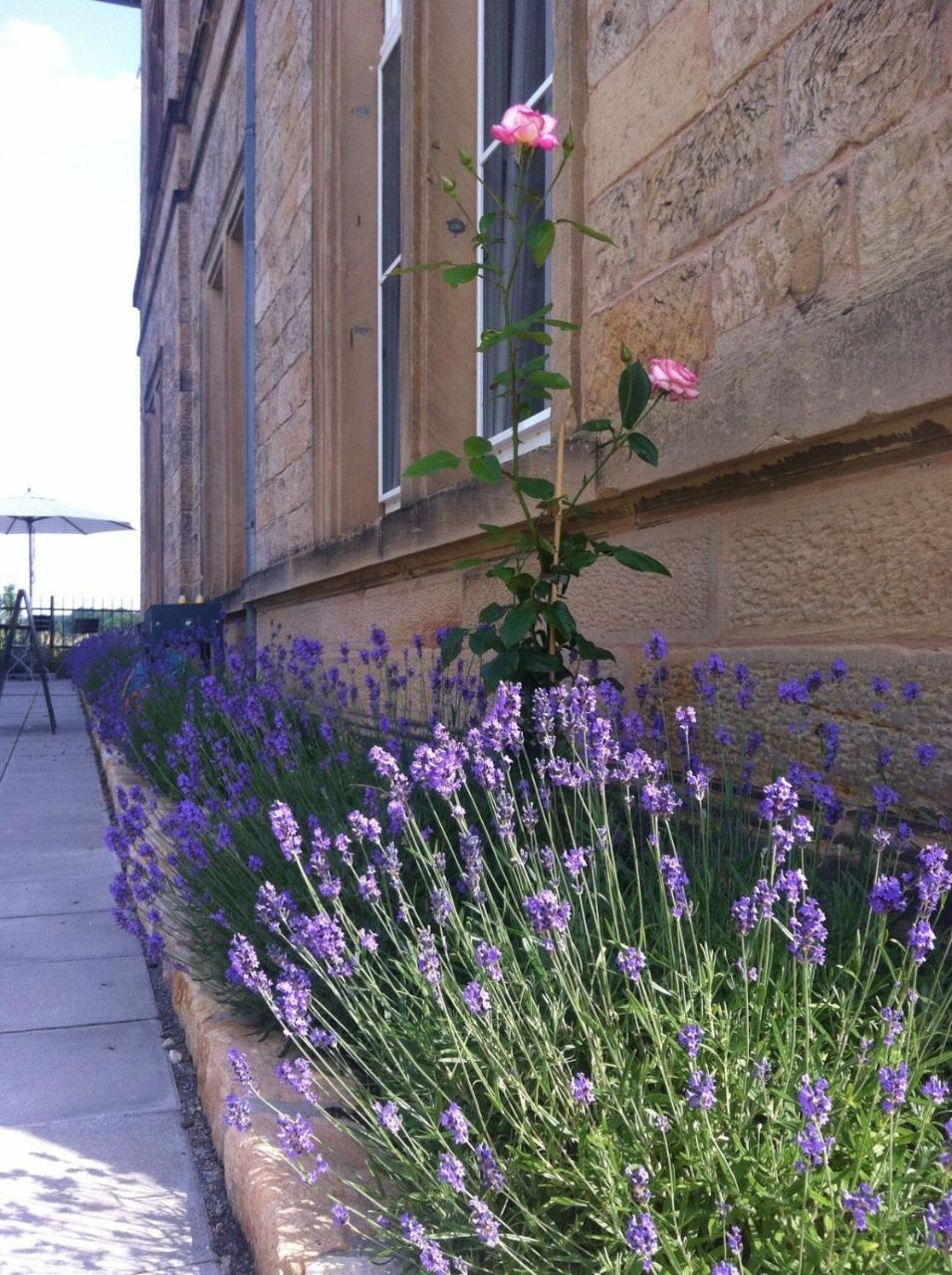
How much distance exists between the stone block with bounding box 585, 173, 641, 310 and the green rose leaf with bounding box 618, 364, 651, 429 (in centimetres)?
54

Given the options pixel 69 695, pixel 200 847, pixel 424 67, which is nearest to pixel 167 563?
pixel 69 695

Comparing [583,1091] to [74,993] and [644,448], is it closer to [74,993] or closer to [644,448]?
[644,448]

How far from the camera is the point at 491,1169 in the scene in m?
1.39

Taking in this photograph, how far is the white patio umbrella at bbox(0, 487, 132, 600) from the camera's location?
12.3 meters

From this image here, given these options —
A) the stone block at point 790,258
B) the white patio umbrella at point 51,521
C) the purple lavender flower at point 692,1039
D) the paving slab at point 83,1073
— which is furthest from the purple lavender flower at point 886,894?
the white patio umbrella at point 51,521

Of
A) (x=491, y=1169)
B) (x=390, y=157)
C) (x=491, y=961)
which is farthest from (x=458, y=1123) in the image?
(x=390, y=157)

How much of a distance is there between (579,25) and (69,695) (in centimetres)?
1450

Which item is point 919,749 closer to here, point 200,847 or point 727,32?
point 727,32

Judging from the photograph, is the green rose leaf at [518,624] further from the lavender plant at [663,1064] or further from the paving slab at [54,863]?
the paving slab at [54,863]

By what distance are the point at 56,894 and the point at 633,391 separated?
10.1 ft

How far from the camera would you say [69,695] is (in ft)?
52.8

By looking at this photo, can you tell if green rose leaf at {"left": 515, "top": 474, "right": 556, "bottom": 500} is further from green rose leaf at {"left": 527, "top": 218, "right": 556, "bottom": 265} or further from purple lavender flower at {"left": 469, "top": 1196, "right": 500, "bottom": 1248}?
purple lavender flower at {"left": 469, "top": 1196, "right": 500, "bottom": 1248}

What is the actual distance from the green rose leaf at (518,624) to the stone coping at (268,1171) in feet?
3.28

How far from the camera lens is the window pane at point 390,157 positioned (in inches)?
219
